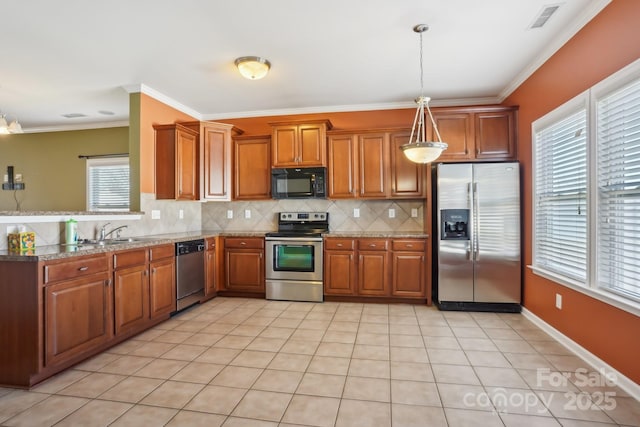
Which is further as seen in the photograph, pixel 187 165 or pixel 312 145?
pixel 312 145

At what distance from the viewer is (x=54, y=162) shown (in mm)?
5520

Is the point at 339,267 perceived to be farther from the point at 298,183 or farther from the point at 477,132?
the point at 477,132

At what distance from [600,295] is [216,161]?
13.7ft

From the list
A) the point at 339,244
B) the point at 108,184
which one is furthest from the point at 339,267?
the point at 108,184

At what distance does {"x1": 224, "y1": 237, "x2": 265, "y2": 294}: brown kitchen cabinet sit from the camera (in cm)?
427

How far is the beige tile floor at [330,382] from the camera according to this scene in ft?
5.94

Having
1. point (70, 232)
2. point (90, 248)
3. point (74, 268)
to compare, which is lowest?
point (74, 268)

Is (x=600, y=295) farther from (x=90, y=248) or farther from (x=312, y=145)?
(x=90, y=248)

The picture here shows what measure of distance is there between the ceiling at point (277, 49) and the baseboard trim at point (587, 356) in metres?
2.51

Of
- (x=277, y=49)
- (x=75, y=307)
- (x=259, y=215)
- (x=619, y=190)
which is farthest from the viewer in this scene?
(x=259, y=215)

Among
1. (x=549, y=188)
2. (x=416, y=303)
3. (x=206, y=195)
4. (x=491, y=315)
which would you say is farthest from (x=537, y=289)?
(x=206, y=195)

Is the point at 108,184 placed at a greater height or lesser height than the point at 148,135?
lesser

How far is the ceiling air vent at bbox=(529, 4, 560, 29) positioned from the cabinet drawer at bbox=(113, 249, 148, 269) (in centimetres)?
387

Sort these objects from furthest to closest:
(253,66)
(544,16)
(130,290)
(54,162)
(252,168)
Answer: (54,162) < (252,168) < (253,66) < (130,290) < (544,16)
